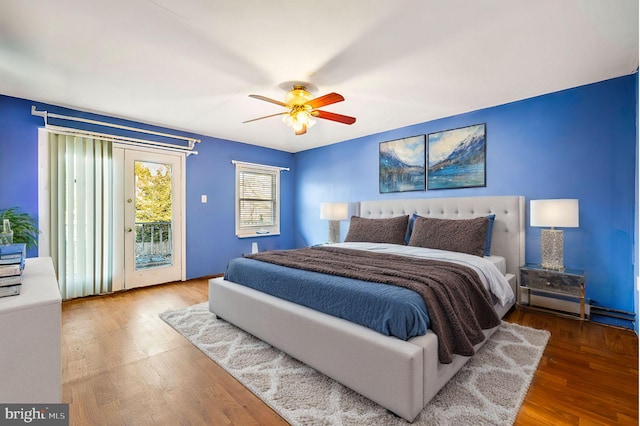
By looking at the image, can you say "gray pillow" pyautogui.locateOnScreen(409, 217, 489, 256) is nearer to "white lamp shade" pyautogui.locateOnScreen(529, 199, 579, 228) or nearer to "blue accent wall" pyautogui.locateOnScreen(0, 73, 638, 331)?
"white lamp shade" pyautogui.locateOnScreen(529, 199, 579, 228)

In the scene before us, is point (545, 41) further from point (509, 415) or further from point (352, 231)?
point (352, 231)

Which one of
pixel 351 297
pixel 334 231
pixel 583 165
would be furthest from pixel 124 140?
pixel 583 165

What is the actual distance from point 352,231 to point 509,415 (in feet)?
9.19

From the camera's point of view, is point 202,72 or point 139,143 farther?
point 139,143

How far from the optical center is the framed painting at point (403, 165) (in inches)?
161

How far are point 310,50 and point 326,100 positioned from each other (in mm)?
416

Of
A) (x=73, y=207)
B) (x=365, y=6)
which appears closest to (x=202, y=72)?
(x=365, y=6)

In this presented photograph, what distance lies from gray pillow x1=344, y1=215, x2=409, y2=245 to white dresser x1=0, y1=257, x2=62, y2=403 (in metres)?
3.25

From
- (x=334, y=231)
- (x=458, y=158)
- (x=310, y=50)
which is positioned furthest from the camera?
(x=334, y=231)

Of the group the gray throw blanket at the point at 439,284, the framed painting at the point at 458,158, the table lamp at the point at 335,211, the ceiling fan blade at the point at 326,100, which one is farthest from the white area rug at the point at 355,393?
the table lamp at the point at 335,211

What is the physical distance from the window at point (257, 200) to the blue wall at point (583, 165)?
3.24m

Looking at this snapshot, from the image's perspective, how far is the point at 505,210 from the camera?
3.30 m

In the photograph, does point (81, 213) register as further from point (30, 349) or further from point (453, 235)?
point (453, 235)

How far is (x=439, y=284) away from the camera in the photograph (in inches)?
76.0
